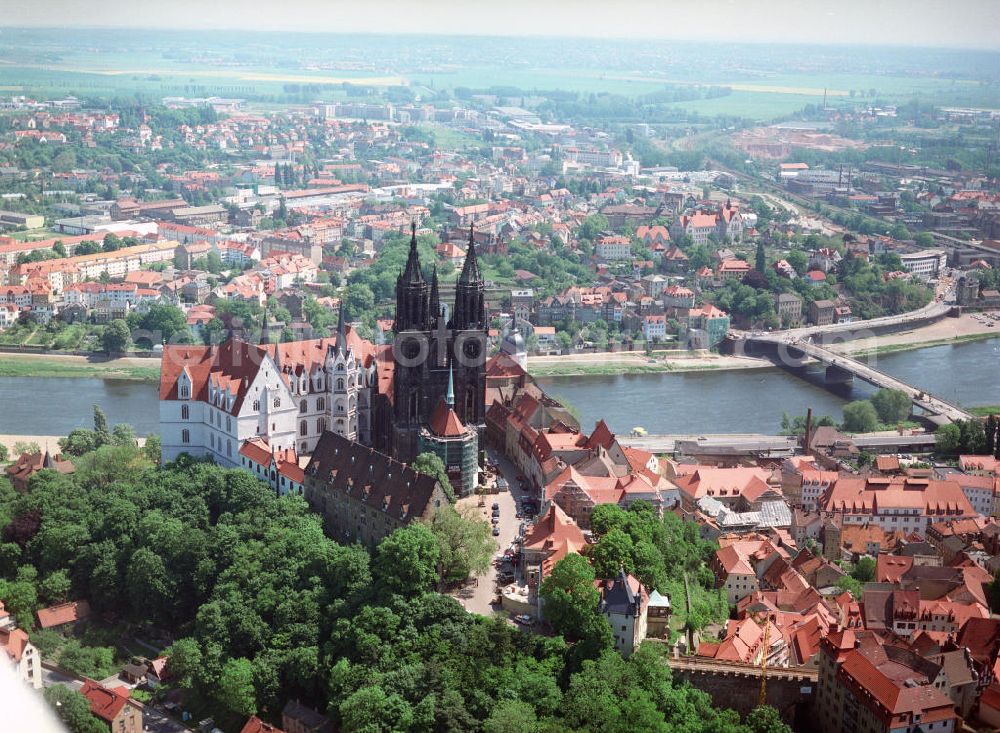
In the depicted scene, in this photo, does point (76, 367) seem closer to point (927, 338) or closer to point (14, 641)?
point (14, 641)

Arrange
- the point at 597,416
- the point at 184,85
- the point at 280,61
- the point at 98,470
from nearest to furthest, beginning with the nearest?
1. the point at 98,470
2. the point at 597,416
3. the point at 184,85
4. the point at 280,61

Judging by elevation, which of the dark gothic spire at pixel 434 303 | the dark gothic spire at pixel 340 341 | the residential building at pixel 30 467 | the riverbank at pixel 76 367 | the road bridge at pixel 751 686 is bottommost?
the riverbank at pixel 76 367

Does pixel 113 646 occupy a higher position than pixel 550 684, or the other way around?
pixel 550 684

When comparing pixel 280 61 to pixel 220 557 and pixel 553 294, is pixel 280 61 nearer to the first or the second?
pixel 553 294

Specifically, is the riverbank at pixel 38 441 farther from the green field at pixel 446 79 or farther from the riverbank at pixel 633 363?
the green field at pixel 446 79

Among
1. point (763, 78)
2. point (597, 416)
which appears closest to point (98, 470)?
point (597, 416)

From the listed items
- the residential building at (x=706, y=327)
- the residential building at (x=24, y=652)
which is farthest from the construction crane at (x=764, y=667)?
the residential building at (x=706, y=327)

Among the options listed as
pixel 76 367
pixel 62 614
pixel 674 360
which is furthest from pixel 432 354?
pixel 674 360
